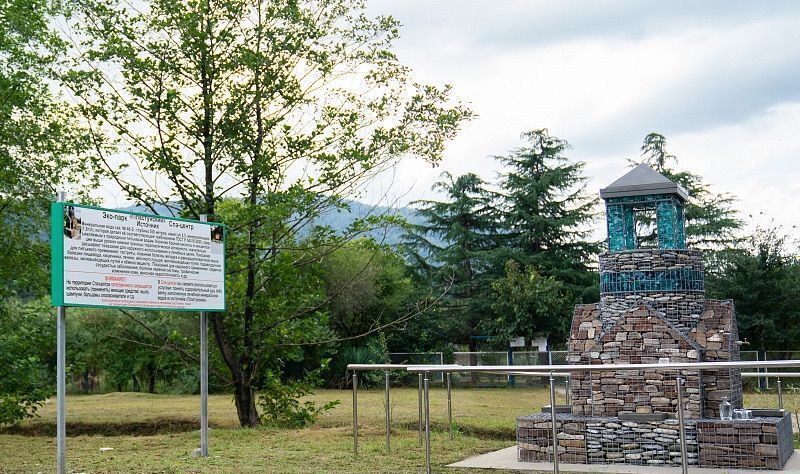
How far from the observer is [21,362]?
13.5m

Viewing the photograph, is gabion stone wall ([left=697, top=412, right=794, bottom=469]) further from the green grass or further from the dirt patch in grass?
the dirt patch in grass

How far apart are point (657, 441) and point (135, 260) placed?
622 centimetres

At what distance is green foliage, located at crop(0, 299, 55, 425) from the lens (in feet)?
43.7

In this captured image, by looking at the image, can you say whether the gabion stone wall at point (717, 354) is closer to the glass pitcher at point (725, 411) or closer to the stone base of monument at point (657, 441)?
the glass pitcher at point (725, 411)

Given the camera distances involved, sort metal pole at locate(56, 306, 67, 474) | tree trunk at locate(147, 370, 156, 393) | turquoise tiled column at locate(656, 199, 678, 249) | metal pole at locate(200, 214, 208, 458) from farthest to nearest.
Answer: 1. tree trunk at locate(147, 370, 156, 393)
2. turquoise tiled column at locate(656, 199, 678, 249)
3. metal pole at locate(200, 214, 208, 458)
4. metal pole at locate(56, 306, 67, 474)

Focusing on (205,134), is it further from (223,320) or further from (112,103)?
(223,320)

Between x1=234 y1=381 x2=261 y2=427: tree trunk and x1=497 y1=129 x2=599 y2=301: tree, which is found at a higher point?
x1=497 y1=129 x2=599 y2=301: tree

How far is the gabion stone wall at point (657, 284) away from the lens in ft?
36.8

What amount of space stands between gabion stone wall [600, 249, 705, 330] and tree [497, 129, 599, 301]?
76.5 ft

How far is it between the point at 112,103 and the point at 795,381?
1993 centimetres

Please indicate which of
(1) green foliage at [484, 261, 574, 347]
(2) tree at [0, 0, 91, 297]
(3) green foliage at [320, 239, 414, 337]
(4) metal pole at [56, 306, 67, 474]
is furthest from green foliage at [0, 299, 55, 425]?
(1) green foliage at [484, 261, 574, 347]

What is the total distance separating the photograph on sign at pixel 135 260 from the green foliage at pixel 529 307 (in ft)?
70.8

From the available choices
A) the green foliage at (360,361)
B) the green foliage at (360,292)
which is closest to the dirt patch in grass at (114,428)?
the green foliage at (360,361)

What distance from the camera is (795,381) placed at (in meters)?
24.6
